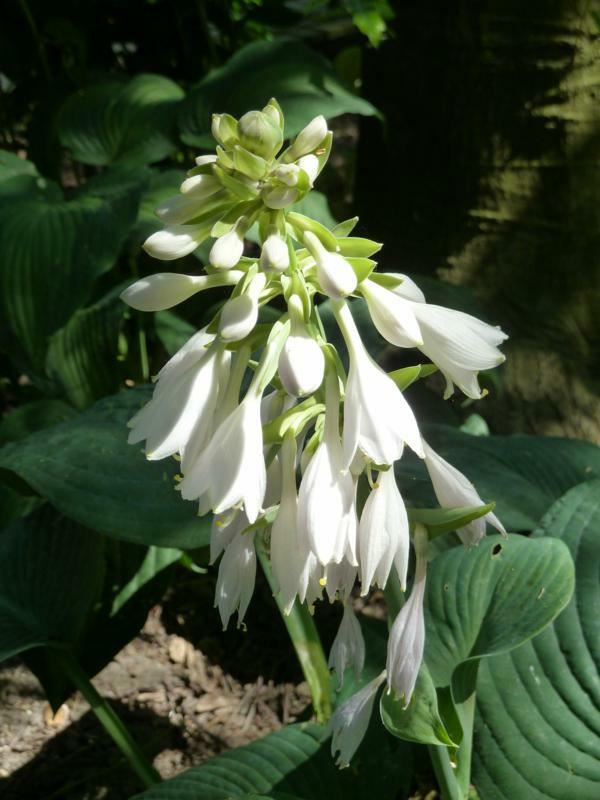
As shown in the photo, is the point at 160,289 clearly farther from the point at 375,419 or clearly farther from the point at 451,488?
the point at 451,488

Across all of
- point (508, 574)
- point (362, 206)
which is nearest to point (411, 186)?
point (362, 206)

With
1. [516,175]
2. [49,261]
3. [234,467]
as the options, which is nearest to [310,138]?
[234,467]

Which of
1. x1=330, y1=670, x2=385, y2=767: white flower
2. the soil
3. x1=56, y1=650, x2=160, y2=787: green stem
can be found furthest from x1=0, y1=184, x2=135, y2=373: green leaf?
x1=330, y1=670, x2=385, y2=767: white flower

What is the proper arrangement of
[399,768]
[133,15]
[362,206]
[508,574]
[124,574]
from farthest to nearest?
[133,15], [362,206], [124,574], [399,768], [508,574]

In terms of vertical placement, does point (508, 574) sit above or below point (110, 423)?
below

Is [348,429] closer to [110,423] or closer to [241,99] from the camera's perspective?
[110,423]

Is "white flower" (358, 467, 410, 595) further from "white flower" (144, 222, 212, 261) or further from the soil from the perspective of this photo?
the soil

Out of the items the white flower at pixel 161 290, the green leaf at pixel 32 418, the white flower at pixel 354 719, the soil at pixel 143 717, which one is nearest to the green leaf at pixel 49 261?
the green leaf at pixel 32 418
